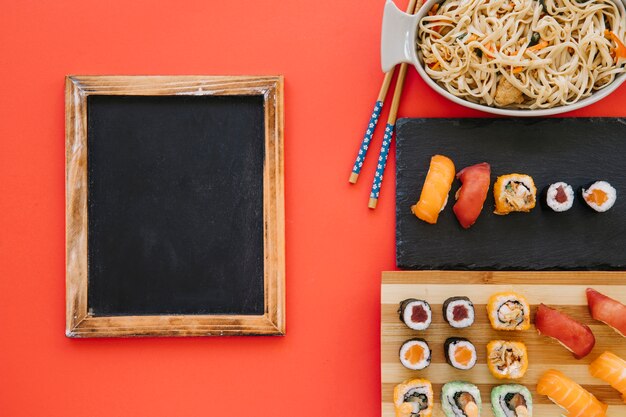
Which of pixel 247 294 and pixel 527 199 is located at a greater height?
pixel 527 199

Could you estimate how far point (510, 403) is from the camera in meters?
1.91

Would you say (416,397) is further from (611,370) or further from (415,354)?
(611,370)

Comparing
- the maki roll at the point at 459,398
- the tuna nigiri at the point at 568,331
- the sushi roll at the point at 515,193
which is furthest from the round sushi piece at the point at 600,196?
the maki roll at the point at 459,398

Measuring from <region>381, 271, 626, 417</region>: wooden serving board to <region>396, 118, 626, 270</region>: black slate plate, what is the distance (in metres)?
0.05

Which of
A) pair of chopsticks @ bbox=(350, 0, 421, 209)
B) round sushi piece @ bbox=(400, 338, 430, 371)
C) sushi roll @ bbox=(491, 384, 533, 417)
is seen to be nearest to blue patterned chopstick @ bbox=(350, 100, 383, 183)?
pair of chopsticks @ bbox=(350, 0, 421, 209)

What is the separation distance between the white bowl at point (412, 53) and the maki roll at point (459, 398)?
0.97 m

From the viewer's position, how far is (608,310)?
1.86 meters

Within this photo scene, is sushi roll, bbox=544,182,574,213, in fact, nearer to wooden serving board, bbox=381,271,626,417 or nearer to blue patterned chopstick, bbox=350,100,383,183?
wooden serving board, bbox=381,271,626,417

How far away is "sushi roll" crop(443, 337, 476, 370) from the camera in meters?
1.88

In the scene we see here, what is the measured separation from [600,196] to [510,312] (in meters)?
0.53

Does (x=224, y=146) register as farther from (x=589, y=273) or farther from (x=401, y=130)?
(x=589, y=273)

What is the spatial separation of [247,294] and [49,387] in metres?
0.86

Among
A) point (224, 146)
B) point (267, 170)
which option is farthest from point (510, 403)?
point (224, 146)

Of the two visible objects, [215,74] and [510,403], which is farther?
[215,74]
